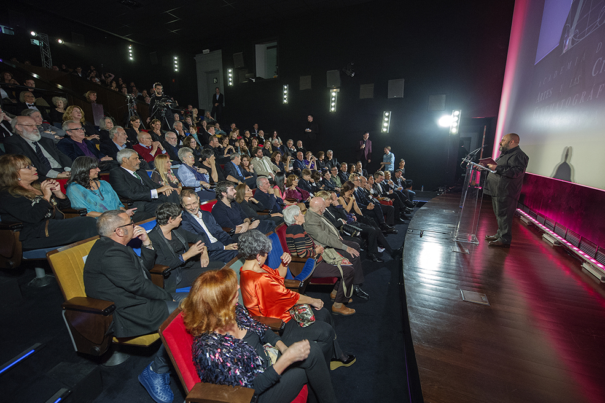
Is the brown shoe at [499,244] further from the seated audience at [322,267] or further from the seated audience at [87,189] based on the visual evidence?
the seated audience at [87,189]

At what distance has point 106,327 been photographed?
156 cm

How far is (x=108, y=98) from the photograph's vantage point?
703 centimetres

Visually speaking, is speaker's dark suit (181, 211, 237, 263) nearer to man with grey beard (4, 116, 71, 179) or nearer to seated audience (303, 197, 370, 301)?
seated audience (303, 197, 370, 301)

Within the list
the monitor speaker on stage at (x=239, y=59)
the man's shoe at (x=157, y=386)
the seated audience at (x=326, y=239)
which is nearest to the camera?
the man's shoe at (x=157, y=386)

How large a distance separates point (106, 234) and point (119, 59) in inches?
523

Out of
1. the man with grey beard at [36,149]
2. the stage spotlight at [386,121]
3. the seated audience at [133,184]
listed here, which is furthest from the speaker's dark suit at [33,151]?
the stage spotlight at [386,121]

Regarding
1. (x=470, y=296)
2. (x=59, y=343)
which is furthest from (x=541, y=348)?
(x=59, y=343)

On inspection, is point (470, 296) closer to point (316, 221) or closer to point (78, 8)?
point (316, 221)

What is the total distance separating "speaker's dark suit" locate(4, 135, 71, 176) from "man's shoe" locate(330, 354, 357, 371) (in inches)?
147

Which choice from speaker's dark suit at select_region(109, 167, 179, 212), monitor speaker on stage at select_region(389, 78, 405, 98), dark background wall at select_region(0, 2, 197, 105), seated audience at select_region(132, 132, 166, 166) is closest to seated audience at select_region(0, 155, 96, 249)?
speaker's dark suit at select_region(109, 167, 179, 212)

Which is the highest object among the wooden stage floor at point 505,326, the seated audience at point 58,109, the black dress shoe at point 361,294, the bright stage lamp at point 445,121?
the bright stage lamp at point 445,121

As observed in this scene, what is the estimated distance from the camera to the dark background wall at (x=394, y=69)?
746 centimetres

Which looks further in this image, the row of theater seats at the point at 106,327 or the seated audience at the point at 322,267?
the seated audience at the point at 322,267

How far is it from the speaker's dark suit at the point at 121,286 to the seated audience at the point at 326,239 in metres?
1.59
